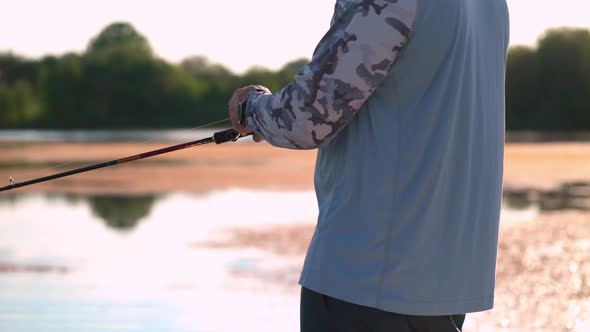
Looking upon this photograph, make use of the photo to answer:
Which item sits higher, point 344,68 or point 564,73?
point 564,73

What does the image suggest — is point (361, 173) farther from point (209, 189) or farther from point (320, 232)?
point (209, 189)

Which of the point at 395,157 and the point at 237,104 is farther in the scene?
the point at 237,104

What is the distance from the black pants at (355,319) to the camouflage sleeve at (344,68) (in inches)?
12.0

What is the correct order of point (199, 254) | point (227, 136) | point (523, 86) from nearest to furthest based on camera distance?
point (227, 136), point (199, 254), point (523, 86)

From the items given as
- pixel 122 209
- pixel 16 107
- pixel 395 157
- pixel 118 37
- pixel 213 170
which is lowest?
pixel 213 170

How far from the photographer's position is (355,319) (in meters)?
2.13

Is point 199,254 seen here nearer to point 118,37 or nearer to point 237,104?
point 237,104

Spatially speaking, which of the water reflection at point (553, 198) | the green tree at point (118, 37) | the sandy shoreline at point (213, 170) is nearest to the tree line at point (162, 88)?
the green tree at point (118, 37)

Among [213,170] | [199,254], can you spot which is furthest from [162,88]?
[199,254]

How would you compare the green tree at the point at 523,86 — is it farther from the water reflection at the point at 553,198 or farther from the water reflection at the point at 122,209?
the water reflection at the point at 122,209

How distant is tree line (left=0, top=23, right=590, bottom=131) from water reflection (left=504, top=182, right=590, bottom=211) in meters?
31.1

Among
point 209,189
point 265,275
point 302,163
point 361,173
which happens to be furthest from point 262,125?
point 302,163

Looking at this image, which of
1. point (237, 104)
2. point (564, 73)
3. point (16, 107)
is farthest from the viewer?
point (16, 107)

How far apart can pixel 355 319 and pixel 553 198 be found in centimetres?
1325
